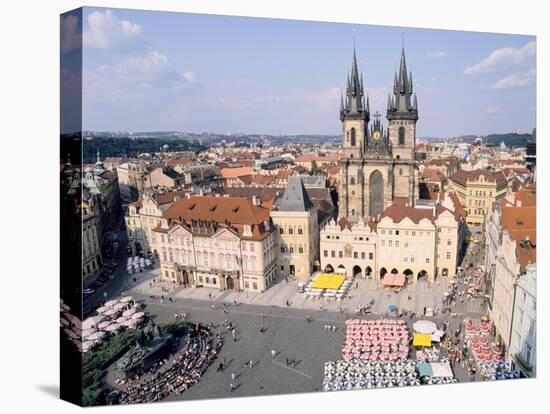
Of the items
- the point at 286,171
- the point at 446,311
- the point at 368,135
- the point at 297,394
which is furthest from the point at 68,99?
the point at 286,171

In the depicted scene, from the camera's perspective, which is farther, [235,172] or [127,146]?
[235,172]

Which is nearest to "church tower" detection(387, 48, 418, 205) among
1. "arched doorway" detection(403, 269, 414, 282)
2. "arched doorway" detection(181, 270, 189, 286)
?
"arched doorway" detection(403, 269, 414, 282)

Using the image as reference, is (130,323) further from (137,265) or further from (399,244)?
(399,244)

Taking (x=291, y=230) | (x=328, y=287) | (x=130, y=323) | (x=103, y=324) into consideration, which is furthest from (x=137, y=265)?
(x=328, y=287)

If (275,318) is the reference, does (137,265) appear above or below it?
above

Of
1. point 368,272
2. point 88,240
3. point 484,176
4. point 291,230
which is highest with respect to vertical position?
point 484,176

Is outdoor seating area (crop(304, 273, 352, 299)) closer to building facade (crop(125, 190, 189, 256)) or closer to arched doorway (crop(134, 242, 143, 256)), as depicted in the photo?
building facade (crop(125, 190, 189, 256))

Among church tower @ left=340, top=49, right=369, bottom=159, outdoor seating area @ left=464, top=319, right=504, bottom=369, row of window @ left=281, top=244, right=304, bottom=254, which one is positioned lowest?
outdoor seating area @ left=464, top=319, right=504, bottom=369

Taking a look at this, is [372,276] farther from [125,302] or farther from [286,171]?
[286,171]
